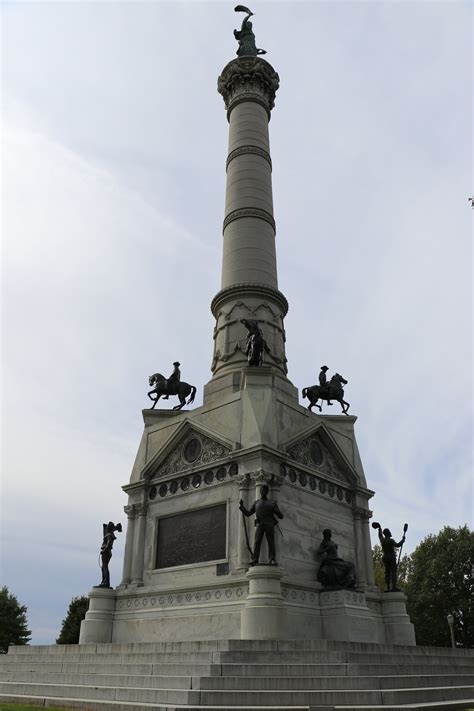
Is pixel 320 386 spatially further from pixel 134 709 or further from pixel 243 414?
pixel 134 709

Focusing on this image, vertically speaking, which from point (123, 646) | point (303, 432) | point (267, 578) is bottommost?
point (123, 646)

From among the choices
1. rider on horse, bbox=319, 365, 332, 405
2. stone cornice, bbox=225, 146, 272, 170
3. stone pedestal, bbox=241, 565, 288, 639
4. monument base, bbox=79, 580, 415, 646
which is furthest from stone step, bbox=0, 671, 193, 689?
stone cornice, bbox=225, 146, 272, 170

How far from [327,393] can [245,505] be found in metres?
7.48

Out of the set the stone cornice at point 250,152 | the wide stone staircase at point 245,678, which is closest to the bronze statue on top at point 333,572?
the wide stone staircase at point 245,678

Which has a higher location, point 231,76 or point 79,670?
point 231,76

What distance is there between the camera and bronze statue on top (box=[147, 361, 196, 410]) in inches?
979

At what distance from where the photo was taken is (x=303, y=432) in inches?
814

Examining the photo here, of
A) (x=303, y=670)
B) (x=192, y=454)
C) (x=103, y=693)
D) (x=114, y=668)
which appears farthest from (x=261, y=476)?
(x=103, y=693)

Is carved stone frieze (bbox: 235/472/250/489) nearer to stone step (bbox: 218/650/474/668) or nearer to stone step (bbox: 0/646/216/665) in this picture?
stone step (bbox: 0/646/216/665)

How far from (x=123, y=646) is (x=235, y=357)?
39.3 feet

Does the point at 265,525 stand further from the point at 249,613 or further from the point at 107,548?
the point at 107,548

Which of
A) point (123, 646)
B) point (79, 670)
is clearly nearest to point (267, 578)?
point (123, 646)

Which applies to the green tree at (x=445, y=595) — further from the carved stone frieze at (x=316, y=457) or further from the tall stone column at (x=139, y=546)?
the tall stone column at (x=139, y=546)

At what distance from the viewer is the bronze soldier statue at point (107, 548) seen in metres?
21.5
